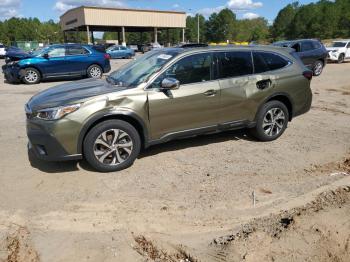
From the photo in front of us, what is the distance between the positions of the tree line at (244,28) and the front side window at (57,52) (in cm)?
5378

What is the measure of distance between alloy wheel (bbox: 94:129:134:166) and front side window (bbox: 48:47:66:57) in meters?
10.9

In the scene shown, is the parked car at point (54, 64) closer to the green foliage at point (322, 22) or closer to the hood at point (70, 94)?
the hood at point (70, 94)

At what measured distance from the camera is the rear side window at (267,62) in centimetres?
595

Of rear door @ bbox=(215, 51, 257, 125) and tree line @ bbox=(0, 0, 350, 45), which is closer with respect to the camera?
rear door @ bbox=(215, 51, 257, 125)

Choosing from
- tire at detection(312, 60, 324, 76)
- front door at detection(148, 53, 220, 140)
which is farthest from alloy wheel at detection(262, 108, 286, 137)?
tire at detection(312, 60, 324, 76)

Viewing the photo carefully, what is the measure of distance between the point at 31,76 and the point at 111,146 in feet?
35.6

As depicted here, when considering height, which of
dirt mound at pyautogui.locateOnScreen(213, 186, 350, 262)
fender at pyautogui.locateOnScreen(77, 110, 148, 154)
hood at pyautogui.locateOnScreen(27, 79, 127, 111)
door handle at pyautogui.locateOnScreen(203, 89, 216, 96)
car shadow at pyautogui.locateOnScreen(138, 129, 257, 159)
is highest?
hood at pyautogui.locateOnScreen(27, 79, 127, 111)

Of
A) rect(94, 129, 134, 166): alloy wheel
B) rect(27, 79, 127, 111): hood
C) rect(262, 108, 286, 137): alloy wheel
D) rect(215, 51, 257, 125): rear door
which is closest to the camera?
rect(27, 79, 127, 111): hood

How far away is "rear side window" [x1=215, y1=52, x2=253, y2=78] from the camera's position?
18.3 ft

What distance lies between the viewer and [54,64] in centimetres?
1454

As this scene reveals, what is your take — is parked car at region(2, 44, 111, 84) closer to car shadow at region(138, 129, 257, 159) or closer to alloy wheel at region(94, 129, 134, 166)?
car shadow at region(138, 129, 257, 159)

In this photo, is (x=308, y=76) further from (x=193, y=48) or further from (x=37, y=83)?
(x=37, y=83)

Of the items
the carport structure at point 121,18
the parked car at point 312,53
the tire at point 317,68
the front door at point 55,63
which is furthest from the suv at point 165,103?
the carport structure at point 121,18

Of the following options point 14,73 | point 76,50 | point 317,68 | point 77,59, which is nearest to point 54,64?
point 77,59
